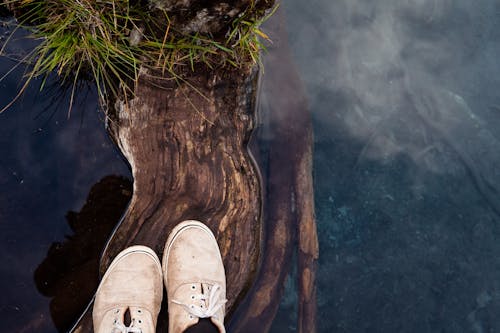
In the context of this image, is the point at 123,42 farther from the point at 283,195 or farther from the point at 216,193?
the point at 283,195

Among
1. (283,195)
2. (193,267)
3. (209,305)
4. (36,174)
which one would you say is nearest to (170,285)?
(193,267)

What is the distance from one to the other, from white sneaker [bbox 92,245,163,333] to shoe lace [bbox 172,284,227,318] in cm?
15

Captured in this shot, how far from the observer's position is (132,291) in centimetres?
241

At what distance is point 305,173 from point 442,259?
1027 mm

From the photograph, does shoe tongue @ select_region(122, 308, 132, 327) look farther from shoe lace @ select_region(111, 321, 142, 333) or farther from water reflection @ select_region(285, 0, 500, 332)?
water reflection @ select_region(285, 0, 500, 332)

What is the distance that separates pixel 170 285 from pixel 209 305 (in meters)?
0.28

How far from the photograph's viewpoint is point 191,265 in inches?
98.4

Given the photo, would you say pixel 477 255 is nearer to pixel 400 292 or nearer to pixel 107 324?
pixel 400 292

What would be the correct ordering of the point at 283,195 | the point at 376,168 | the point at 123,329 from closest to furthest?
the point at 123,329 < the point at 283,195 < the point at 376,168

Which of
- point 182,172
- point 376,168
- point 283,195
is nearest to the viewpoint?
point 182,172

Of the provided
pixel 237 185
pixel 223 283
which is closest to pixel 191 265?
pixel 223 283

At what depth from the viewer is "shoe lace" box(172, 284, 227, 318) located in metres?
2.30

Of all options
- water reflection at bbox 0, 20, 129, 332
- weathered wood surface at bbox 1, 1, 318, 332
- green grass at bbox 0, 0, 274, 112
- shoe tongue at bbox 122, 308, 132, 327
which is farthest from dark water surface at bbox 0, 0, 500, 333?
shoe tongue at bbox 122, 308, 132, 327

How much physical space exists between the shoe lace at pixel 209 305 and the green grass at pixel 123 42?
1207 mm
